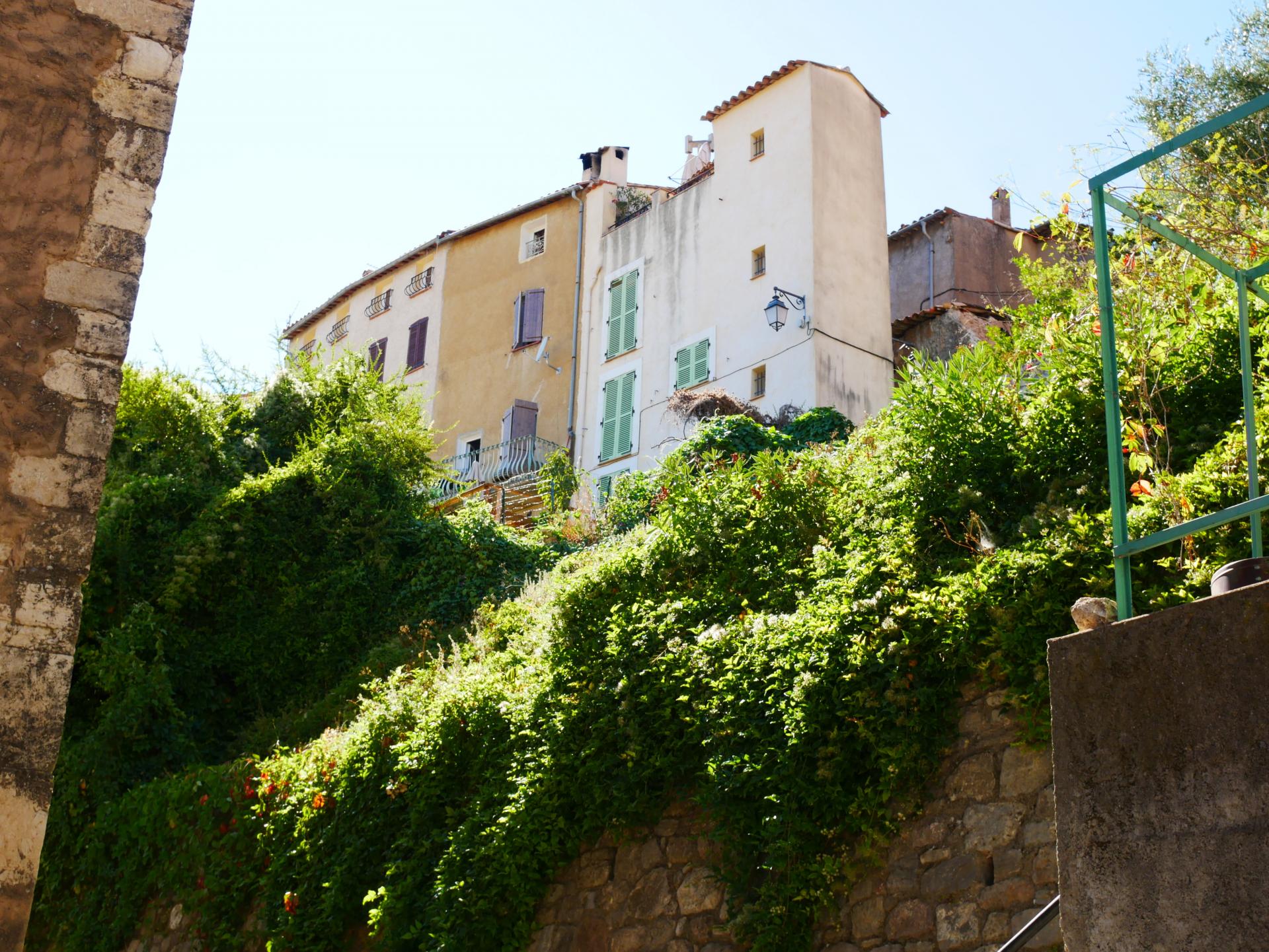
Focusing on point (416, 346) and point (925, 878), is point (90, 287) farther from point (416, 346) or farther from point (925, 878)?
point (416, 346)

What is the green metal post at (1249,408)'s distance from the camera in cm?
317

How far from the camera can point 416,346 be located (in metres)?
27.2

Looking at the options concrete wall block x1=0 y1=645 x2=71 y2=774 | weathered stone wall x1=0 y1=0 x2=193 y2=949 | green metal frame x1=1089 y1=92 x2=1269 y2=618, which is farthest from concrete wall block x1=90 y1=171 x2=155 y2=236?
green metal frame x1=1089 y1=92 x2=1269 y2=618

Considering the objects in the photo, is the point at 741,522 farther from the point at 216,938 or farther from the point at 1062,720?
the point at 1062,720

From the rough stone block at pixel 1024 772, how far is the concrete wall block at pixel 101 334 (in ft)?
13.8

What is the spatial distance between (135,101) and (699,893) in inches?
186

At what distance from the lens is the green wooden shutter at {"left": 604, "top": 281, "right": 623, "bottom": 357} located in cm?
2253

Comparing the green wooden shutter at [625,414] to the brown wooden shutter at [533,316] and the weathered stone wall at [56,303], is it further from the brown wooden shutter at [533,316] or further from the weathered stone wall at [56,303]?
the weathered stone wall at [56,303]

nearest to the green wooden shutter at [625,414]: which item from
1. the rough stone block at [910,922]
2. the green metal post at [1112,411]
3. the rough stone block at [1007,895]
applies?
the rough stone block at [910,922]

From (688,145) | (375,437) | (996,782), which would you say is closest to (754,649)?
(996,782)

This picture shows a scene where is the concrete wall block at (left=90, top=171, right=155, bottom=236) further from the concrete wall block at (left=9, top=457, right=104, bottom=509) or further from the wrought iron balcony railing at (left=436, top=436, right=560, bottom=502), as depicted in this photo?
the wrought iron balcony railing at (left=436, top=436, right=560, bottom=502)

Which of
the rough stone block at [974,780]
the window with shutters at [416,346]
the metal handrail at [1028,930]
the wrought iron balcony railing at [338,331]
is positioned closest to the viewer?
the metal handrail at [1028,930]

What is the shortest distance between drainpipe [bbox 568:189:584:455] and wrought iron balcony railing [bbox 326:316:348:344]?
765 cm

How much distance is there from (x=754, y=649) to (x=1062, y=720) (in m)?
4.37
